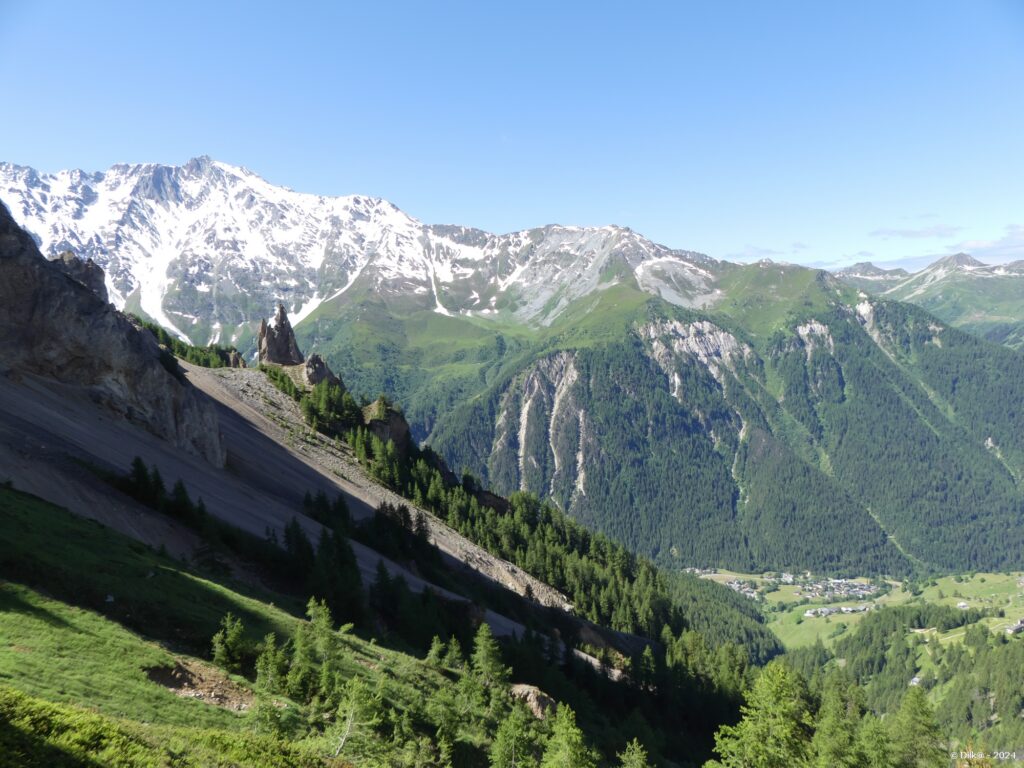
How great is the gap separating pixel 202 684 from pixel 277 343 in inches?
5640

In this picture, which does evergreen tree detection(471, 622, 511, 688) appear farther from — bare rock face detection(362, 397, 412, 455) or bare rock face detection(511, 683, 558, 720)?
bare rock face detection(362, 397, 412, 455)

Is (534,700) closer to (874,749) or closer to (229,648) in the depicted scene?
(229,648)

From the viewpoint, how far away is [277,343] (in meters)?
164

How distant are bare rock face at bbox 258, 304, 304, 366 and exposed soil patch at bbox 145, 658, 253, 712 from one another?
5268 inches

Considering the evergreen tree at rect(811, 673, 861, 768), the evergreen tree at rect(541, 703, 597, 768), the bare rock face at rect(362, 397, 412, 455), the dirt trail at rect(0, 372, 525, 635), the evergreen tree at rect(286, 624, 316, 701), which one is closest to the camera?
the evergreen tree at rect(286, 624, 316, 701)

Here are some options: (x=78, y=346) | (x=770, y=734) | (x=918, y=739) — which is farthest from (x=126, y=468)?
(x=918, y=739)

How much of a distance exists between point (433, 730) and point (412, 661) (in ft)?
30.1

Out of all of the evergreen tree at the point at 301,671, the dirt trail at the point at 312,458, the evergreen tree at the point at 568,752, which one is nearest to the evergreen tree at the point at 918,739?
the evergreen tree at the point at 568,752

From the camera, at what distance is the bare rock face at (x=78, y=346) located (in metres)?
72.9

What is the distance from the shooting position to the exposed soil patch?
2911 centimetres

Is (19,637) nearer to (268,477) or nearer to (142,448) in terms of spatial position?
(142,448)

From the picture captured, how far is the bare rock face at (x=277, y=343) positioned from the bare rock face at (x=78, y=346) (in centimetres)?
7492

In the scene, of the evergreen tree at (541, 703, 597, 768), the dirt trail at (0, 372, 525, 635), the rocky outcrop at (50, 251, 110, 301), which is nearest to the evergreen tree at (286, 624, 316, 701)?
the evergreen tree at (541, 703, 597, 768)

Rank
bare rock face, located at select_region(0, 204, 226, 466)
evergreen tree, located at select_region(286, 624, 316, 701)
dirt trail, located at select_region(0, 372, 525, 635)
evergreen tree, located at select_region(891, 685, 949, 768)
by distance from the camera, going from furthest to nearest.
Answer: bare rock face, located at select_region(0, 204, 226, 466)
evergreen tree, located at select_region(891, 685, 949, 768)
dirt trail, located at select_region(0, 372, 525, 635)
evergreen tree, located at select_region(286, 624, 316, 701)
